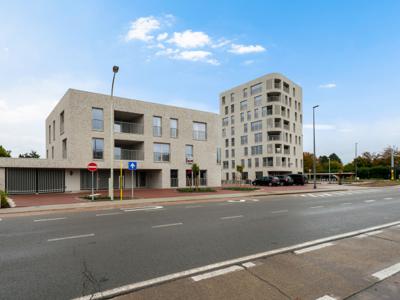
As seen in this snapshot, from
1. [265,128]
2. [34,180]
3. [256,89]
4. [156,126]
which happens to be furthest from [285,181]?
[34,180]

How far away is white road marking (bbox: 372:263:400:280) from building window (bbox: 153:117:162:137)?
26.2m

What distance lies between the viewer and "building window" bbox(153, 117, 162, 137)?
29.2 metres

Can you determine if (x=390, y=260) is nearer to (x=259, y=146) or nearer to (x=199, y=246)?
(x=199, y=246)

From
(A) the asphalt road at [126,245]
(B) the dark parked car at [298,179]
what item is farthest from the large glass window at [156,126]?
(B) the dark parked car at [298,179]

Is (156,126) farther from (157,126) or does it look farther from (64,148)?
(64,148)

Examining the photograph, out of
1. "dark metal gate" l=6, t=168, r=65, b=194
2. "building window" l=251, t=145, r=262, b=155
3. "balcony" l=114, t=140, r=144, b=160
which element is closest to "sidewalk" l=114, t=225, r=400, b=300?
"dark metal gate" l=6, t=168, r=65, b=194

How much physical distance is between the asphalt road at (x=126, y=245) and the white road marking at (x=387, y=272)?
6.66 feet

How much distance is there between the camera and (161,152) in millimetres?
29375

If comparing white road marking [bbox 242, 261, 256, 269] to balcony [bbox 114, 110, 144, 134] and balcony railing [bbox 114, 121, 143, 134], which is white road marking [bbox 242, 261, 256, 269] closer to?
balcony [bbox 114, 110, 144, 134]

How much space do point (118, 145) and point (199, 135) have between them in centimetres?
996

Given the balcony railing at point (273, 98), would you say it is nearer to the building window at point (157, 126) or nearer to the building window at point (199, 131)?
the building window at point (199, 131)

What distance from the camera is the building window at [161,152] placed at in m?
29.0

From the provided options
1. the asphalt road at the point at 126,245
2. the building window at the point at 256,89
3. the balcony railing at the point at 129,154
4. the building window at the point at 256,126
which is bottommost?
the asphalt road at the point at 126,245

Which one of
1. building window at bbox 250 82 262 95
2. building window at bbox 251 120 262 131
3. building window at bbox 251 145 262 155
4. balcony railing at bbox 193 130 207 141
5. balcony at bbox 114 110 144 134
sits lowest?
building window at bbox 251 145 262 155
